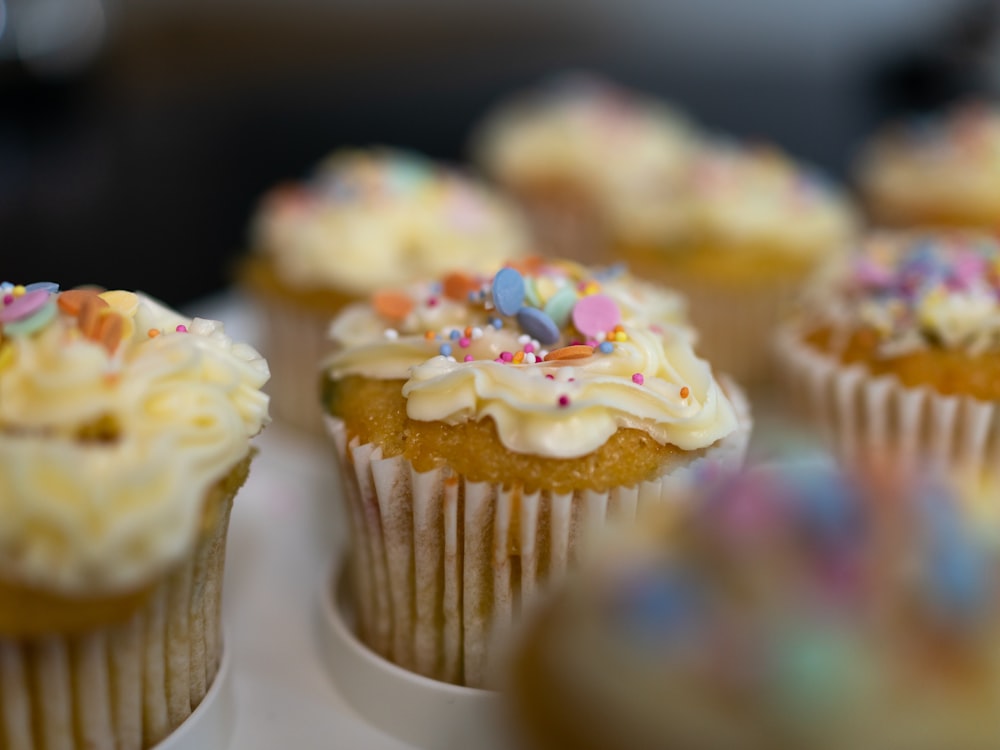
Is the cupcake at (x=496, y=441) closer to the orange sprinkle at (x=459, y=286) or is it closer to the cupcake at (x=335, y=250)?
the orange sprinkle at (x=459, y=286)

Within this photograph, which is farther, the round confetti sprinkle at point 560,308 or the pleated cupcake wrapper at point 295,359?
the pleated cupcake wrapper at point 295,359

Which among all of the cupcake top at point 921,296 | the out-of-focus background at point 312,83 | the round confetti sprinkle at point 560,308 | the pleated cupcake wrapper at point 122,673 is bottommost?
the out-of-focus background at point 312,83

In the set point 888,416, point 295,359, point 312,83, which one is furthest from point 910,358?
point 312,83

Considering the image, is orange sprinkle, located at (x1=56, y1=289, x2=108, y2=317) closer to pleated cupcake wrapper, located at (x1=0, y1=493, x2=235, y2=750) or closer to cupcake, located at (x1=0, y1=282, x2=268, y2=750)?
cupcake, located at (x1=0, y1=282, x2=268, y2=750)

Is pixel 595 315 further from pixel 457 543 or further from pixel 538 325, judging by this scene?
pixel 457 543

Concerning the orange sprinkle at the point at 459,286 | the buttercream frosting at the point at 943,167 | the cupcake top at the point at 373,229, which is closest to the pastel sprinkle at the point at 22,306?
the orange sprinkle at the point at 459,286

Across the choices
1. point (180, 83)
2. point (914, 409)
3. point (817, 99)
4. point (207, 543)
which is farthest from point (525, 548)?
point (180, 83)
